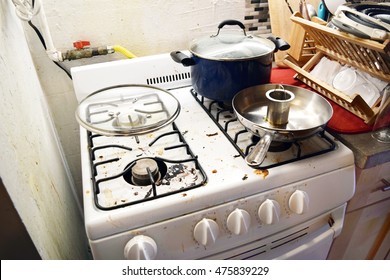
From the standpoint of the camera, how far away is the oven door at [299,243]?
66 centimetres

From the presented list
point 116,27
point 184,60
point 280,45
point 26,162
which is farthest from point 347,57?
point 26,162

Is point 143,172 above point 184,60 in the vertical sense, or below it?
below

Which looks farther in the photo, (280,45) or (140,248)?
(280,45)

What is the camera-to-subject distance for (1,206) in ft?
1.22

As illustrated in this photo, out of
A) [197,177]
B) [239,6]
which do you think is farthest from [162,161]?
[239,6]

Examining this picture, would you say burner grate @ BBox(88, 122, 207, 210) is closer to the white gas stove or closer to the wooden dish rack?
the white gas stove

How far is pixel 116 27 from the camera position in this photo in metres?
0.97

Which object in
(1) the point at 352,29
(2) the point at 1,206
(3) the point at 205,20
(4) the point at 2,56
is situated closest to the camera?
(2) the point at 1,206

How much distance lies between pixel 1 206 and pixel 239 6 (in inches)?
39.1

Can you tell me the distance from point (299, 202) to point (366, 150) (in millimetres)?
228

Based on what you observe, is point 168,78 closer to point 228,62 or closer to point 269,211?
point 228,62

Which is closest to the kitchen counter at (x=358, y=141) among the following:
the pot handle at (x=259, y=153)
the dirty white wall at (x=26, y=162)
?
the pot handle at (x=259, y=153)

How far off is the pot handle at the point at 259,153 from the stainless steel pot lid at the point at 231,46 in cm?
24
